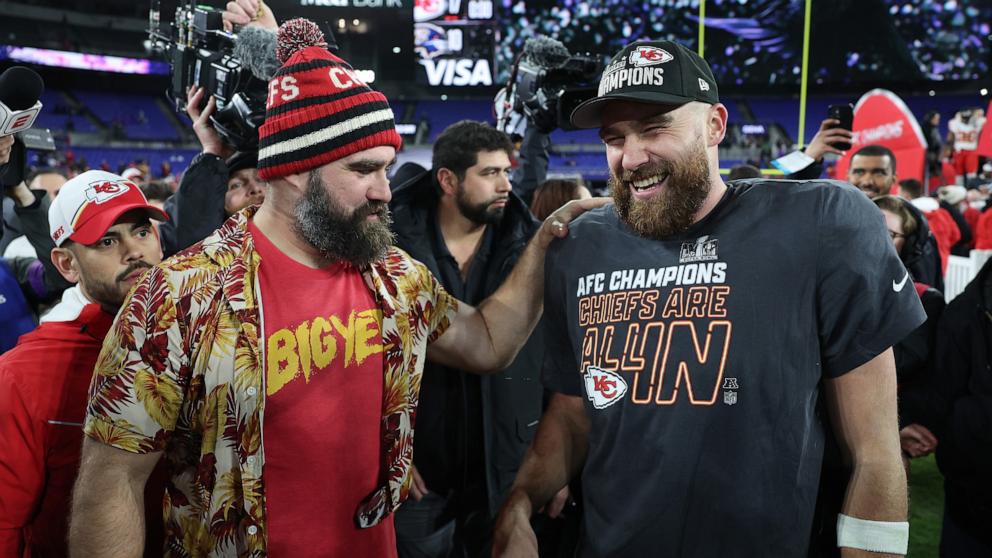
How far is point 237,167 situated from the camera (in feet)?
9.83

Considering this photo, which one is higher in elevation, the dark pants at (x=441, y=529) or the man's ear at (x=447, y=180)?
the man's ear at (x=447, y=180)

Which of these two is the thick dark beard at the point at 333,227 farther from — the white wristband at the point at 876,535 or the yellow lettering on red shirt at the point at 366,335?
the white wristband at the point at 876,535

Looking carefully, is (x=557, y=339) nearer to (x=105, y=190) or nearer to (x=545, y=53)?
(x=105, y=190)

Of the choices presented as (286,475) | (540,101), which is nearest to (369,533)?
(286,475)

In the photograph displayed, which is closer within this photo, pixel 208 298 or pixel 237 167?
pixel 208 298

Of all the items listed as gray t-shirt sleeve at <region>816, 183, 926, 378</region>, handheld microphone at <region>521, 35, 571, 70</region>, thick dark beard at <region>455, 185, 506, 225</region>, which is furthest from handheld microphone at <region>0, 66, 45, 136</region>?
gray t-shirt sleeve at <region>816, 183, 926, 378</region>

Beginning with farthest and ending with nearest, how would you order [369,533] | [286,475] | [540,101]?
[540,101] < [369,533] < [286,475]

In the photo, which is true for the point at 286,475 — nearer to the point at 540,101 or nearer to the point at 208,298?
the point at 208,298

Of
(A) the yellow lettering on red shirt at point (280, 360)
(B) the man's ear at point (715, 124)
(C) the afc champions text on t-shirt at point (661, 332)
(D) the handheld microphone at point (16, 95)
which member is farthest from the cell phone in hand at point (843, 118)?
(D) the handheld microphone at point (16, 95)

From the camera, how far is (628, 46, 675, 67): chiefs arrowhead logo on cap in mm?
1667

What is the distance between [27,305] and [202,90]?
3.86ft

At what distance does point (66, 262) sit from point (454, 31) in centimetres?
1753

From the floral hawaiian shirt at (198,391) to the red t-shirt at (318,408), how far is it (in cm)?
5

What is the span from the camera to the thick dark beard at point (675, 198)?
167 centimetres
